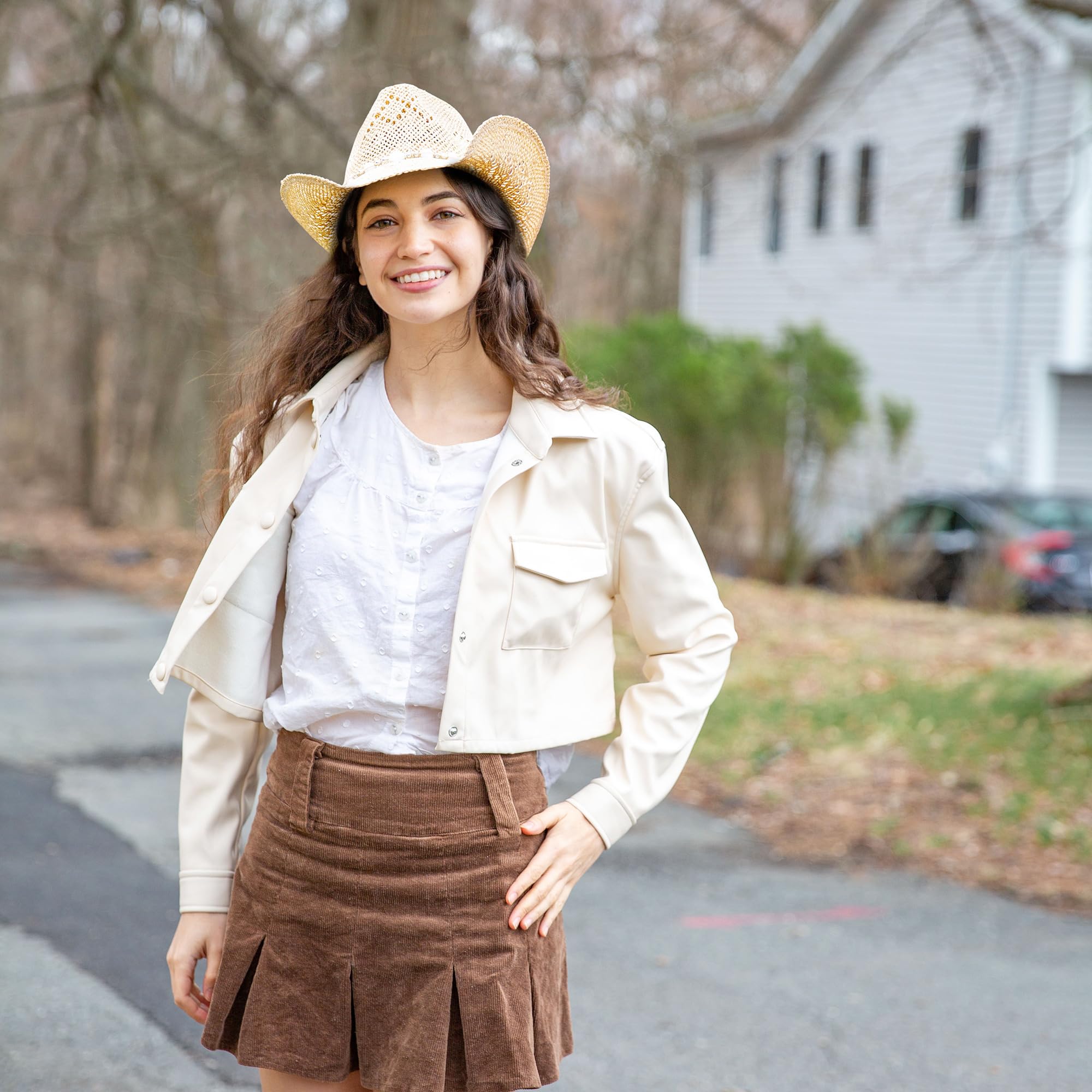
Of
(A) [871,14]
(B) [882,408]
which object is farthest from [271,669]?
(A) [871,14]

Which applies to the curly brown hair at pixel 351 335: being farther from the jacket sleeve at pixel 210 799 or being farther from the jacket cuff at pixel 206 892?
the jacket cuff at pixel 206 892

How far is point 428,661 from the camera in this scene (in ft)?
6.88

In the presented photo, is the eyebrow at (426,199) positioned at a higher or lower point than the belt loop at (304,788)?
higher

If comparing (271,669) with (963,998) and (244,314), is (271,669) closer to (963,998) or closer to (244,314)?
(963,998)

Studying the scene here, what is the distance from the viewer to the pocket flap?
6.86 ft

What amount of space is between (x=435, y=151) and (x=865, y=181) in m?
18.7

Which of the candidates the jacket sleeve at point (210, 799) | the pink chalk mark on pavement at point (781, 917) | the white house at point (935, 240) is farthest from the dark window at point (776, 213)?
the jacket sleeve at point (210, 799)

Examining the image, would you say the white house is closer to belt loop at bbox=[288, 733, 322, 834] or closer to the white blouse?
the white blouse

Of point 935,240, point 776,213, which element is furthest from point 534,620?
point 776,213

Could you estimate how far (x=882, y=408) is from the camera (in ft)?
50.6

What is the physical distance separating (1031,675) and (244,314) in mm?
8182

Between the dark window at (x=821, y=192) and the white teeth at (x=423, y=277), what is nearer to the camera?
the white teeth at (x=423, y=277)

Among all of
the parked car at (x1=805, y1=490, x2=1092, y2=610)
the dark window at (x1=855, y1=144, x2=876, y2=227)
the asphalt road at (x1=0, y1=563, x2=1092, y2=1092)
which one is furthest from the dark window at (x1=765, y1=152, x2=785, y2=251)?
the asphalt road at (x1=0, y1=563, x2=1092, y2=1092)

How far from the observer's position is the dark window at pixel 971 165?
18016 millimetres
